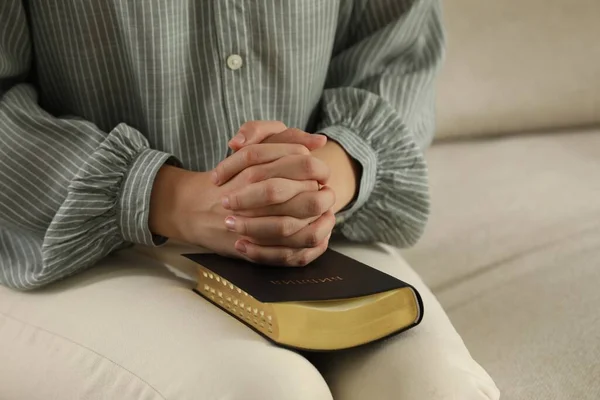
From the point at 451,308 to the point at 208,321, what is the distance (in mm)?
363

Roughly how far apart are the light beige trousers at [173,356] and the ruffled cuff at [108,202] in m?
0.03

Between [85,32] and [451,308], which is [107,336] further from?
[451,308]

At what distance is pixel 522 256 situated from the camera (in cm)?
98

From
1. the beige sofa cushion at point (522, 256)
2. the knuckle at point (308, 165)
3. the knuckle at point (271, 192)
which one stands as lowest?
the beige sofa cushion at point (522, 256)

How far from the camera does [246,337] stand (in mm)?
594

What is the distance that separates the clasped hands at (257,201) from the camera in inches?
25.9

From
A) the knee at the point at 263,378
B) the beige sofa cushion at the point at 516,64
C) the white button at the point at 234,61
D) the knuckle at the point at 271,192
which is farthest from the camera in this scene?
the beige sofa cushion at the point at 516,64

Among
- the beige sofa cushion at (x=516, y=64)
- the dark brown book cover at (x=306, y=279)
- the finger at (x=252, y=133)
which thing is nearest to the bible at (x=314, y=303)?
the dark brown book cover at (x=306, y=279)

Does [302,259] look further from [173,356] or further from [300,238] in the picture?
[173,356]

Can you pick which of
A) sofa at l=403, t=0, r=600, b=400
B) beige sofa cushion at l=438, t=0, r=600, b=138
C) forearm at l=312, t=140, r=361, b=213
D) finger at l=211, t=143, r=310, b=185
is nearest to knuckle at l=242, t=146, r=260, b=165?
finger at l=211, t=143, r=310, b=185

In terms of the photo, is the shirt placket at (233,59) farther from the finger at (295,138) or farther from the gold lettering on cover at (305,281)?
the gold lettering on cover at (305,281)

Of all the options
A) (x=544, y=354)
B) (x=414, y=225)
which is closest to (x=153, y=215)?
(x=414, y=225)

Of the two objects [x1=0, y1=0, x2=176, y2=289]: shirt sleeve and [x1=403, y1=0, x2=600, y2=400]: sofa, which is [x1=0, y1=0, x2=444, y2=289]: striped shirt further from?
[x1=403, y1=0, x2=600, y2=400]: sofa

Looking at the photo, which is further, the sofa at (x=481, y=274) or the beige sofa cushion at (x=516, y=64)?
the beige sofa cushion at (x=516, y=64)
